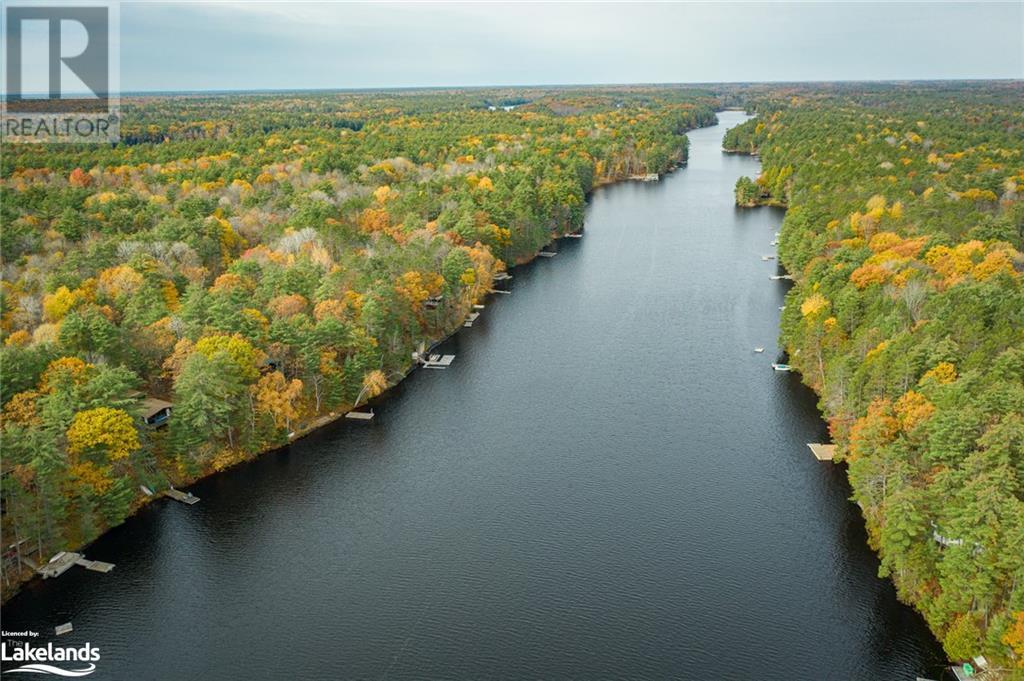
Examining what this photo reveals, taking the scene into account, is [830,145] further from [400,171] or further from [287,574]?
[287,574]

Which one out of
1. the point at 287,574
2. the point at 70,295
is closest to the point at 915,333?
the point at 287,574

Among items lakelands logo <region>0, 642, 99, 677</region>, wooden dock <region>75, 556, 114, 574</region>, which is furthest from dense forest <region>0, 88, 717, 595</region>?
lakelands logo <region>0, 642, 99, 677</region>

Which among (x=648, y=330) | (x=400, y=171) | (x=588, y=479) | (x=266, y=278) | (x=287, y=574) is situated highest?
(x=400, y=171)

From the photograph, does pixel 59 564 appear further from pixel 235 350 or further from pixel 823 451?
pixel 823 451

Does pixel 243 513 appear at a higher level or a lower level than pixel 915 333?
lower

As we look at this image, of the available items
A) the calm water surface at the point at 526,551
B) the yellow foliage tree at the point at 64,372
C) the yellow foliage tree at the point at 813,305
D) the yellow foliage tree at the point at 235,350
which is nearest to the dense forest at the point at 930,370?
the yellow foliage tree at the point at 813,305

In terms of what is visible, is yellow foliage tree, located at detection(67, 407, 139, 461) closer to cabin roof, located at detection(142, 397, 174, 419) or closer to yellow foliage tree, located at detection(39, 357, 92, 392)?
yellow foliage tree, located at detection(39, 357, 92, 392)
